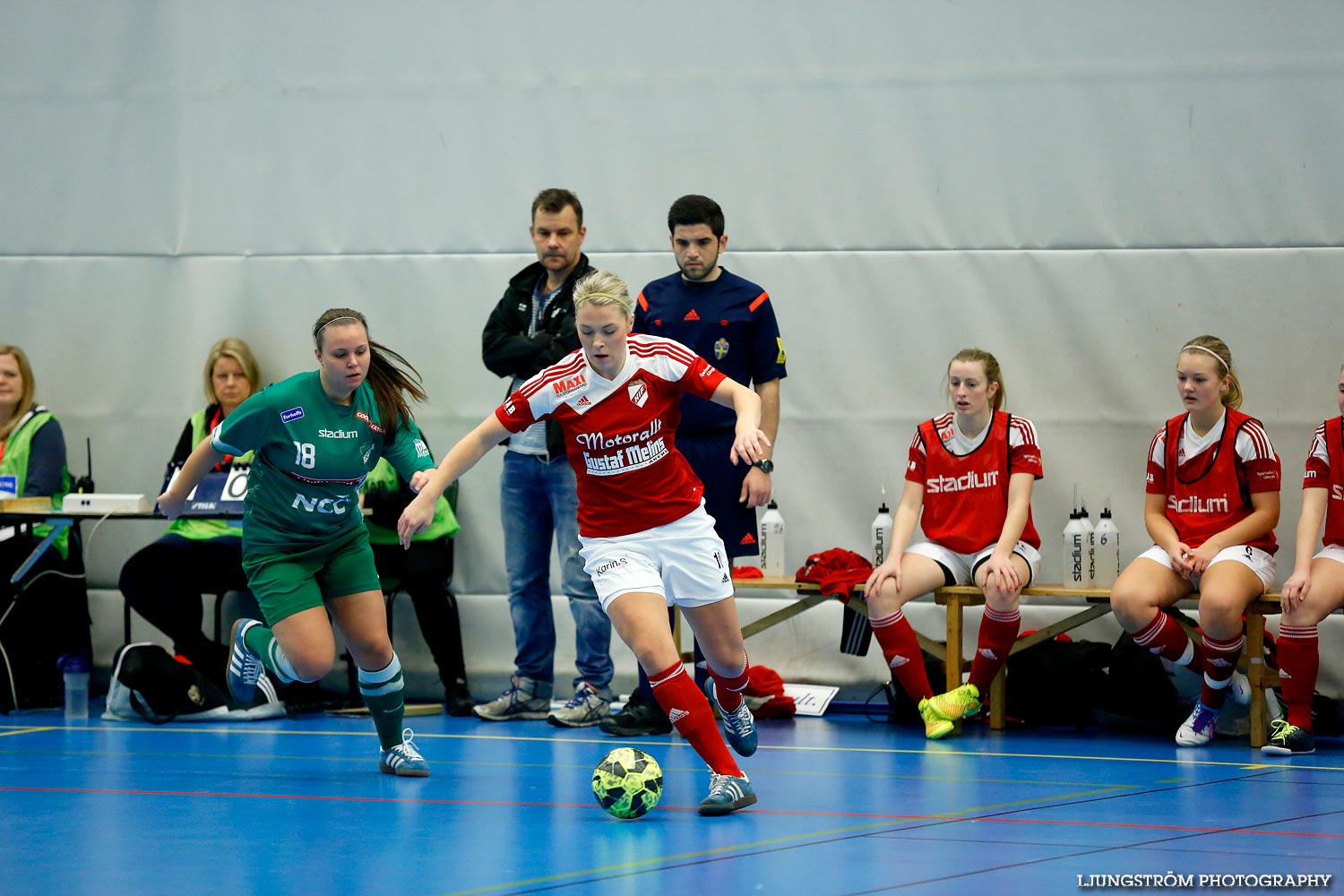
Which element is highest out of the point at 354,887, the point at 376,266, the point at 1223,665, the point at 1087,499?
the point at 376,266

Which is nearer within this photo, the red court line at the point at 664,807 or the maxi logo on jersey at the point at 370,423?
the red court line at the point at 664,807

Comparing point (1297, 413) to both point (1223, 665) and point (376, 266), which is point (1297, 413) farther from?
point (376, 266)

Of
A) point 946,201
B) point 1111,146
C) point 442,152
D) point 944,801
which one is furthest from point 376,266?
point 944,801

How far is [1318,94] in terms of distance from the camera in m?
7.12

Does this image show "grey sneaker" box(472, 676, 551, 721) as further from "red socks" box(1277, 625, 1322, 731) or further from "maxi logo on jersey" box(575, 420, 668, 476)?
"red socks" box(1277, 625, 1322, 731)

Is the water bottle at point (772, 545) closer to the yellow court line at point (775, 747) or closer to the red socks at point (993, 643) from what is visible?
the red socks at point (993, 643)

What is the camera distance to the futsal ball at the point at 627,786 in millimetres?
4574

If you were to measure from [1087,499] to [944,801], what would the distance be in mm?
2933

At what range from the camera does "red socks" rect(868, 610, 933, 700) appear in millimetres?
6656

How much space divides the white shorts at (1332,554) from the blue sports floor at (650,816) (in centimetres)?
80

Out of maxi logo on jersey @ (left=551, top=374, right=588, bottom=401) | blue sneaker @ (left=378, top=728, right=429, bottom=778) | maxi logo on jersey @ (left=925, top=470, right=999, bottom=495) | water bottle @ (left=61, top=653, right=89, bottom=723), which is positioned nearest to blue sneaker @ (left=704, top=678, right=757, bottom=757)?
blue sneaker @ (left=378, top=728, right=429, bottom=778)

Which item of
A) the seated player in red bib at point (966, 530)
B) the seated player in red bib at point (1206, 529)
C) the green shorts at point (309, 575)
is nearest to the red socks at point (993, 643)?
the seated player in red bib at point (966, 530)

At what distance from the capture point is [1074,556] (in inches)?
276

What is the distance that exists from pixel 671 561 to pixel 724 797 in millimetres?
821
